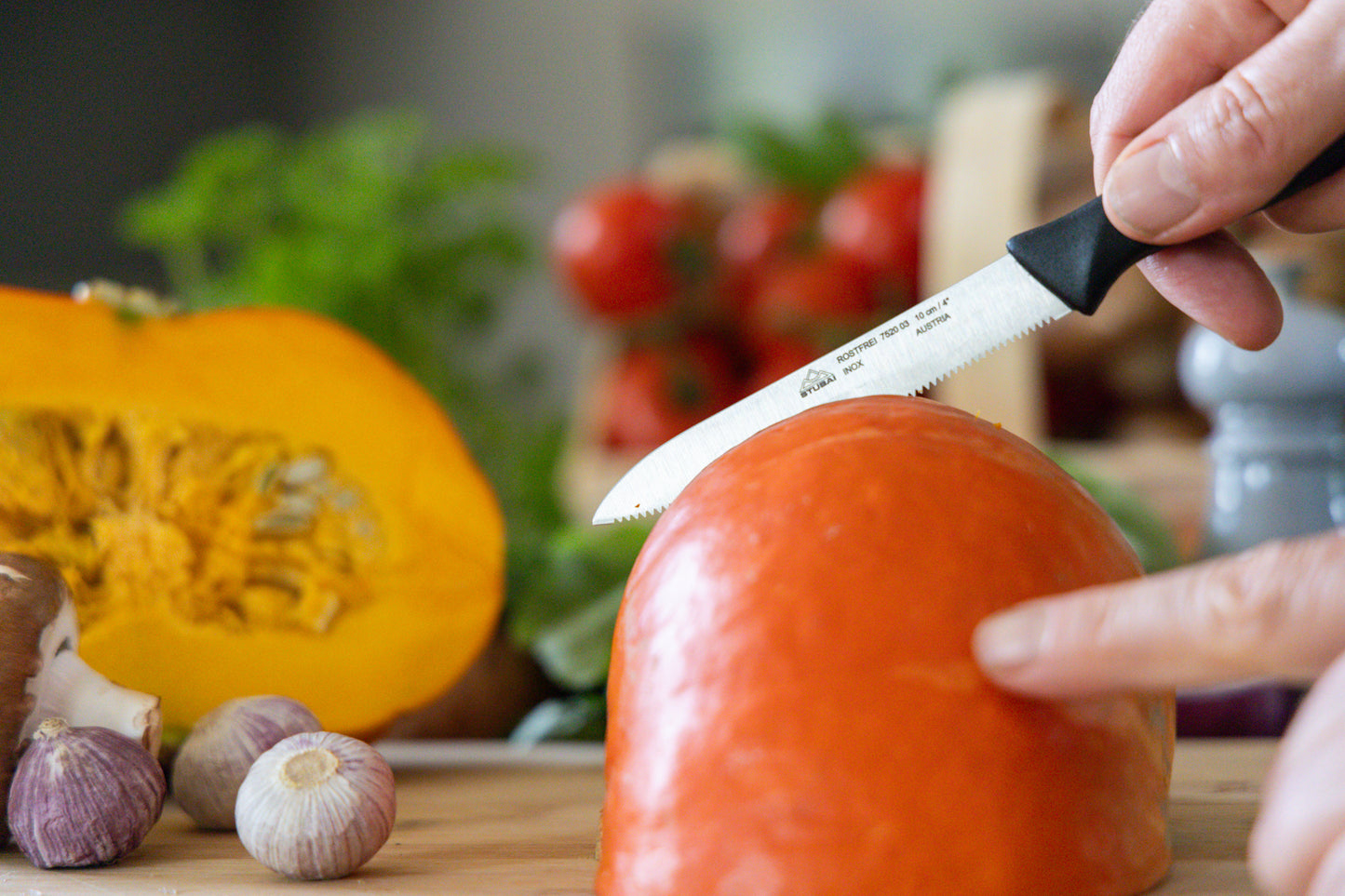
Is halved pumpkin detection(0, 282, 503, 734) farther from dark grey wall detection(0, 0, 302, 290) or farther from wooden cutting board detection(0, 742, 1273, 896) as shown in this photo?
dark grey wall detection(0, 0, 302, 290)

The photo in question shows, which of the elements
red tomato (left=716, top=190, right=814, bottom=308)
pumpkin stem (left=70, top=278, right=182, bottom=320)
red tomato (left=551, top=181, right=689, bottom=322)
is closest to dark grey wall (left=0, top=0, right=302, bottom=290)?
red tomato (left=551, top=181, right=689, bottom=322)

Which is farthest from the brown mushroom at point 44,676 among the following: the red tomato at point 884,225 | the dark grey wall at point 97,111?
the dark grey wall at point 97,111

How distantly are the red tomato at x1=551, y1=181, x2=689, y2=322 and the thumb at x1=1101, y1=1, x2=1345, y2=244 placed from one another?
156 cm

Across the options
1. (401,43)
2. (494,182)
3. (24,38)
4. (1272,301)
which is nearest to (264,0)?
(401,43)

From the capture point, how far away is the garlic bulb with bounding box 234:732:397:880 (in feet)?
2.03

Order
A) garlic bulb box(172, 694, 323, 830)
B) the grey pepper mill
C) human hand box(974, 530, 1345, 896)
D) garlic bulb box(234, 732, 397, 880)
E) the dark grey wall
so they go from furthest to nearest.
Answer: the dark grey wall → the grey pepper mill → garlic bulb box(172, 694, 323, 830) → garlic bulb box(234, 732, 397, 880) → human hand box(974, 530, 1345, 896)

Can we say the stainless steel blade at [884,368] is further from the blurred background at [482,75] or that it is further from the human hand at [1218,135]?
the blurred background at [482,75]

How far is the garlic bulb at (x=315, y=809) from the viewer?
620mm

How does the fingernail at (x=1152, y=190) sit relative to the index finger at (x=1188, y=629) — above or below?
above

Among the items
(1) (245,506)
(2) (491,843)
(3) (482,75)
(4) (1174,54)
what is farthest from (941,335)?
(3) (482,75)

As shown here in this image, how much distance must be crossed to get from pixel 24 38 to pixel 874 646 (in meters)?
3.06

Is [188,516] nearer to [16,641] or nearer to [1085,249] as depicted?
[16,641]

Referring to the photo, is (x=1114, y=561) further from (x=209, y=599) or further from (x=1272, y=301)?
(x=209, y=599)

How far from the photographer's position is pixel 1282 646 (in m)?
0.47
